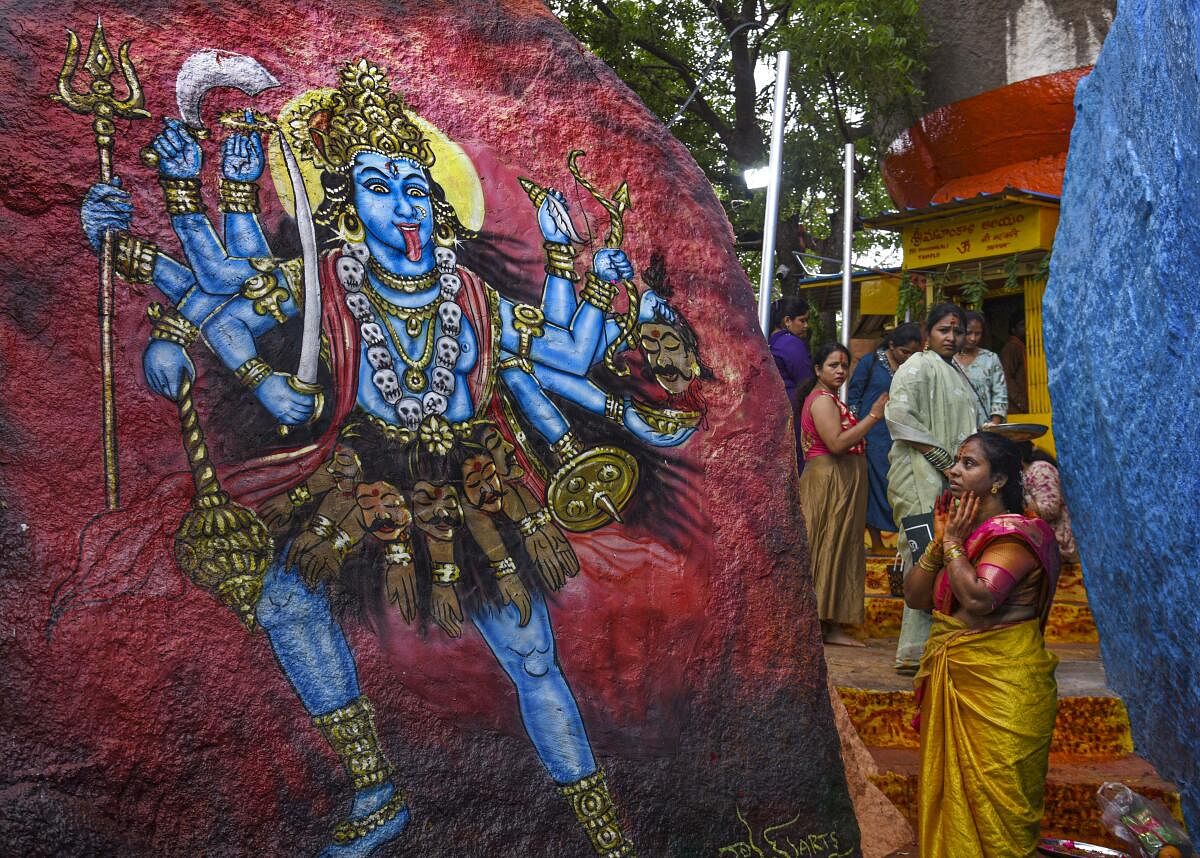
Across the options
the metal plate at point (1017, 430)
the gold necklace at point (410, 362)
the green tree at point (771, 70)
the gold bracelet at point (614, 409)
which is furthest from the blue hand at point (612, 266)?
the green tree at point (771, 70)

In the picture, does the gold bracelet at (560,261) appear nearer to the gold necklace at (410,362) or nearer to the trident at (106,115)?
the gold necklace at (410,362)

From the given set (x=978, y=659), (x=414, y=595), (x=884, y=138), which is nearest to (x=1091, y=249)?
(x=978, y=659)

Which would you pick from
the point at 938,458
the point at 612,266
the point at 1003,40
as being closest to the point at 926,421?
the point at 938,458

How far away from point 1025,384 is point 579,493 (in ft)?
22.0

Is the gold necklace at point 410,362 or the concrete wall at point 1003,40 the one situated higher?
the concrete wall at point 1003,40

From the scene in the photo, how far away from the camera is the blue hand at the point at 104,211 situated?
2354 mm

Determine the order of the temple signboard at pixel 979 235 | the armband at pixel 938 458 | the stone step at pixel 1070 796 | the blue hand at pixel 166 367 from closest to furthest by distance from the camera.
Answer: the blue hand at pixel 166 367 → the stone step at pixel 1070 796 → the armband at pixel 938 458 → the temple signboard at pixel 979 235

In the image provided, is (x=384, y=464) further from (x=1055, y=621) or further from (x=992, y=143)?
(x=992, y=143)

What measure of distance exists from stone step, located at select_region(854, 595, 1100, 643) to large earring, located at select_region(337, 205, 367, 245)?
3496 mm

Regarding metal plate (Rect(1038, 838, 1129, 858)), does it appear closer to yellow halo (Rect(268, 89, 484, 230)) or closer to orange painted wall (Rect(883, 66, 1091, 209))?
yellow halo (Rect(268, 89, 484, 230))

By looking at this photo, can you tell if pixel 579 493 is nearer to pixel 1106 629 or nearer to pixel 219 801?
pixel 219 801

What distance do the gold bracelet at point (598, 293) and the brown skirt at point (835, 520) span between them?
6.68ft

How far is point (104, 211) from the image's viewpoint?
238 cm

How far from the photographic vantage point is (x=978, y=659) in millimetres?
3244
